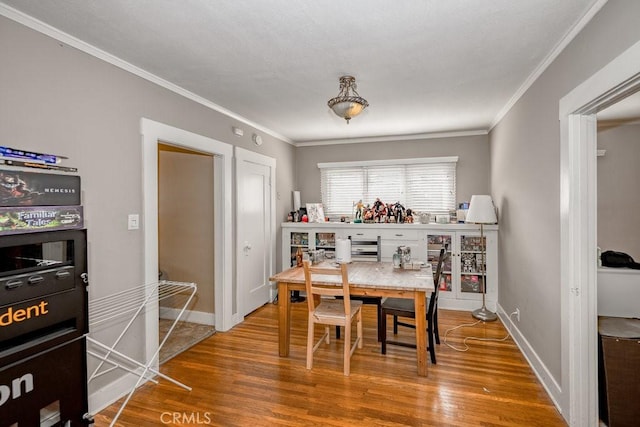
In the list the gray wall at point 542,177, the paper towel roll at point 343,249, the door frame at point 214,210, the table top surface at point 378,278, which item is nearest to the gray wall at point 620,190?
the gray wall at point 542,177

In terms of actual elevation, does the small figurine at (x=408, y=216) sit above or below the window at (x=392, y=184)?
below

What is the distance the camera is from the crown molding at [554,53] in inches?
69.7

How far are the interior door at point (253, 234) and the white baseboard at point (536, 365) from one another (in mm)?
2983

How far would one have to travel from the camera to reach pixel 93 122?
7.31ft

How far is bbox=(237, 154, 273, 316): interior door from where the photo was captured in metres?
3.97

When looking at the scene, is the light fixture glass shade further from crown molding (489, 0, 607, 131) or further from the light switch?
the light switch

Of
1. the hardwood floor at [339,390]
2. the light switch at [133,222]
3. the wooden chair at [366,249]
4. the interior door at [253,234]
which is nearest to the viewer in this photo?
the hardwood floor at [339,390]

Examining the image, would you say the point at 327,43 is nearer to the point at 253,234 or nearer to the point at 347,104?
the point at 347,104

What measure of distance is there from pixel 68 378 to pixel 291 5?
2163mm

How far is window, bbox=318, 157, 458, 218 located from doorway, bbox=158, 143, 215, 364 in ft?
7.03

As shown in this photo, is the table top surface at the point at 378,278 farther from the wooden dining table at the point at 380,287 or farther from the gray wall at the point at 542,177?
the gray wall at the point at 542,177

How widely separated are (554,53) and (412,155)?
276cm

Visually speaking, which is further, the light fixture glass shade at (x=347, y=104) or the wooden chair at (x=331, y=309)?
the wooden chair at (x=331, y=309)

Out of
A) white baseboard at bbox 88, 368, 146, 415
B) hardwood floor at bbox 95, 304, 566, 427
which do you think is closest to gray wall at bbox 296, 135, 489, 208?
hardwood floor at bbox 95, 304, 566, 427
